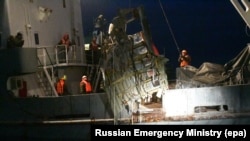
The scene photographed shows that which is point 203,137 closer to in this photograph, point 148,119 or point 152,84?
point 148,119

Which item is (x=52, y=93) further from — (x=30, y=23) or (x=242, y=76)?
(x=242, y=76)

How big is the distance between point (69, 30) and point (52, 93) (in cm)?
402

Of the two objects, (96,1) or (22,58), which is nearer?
(22,58)

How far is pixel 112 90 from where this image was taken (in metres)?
11.9

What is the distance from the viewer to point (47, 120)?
40.8 ft

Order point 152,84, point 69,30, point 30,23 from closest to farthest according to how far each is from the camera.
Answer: point 152,84 < point 30,23 < point 69,30

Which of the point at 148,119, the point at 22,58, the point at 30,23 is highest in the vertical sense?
the point at 30,23

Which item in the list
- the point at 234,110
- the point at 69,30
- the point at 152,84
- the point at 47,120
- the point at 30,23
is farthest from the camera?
the point at 69,30

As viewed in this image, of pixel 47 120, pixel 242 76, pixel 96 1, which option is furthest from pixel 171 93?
pixel 96 1

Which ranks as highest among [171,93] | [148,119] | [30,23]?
[30,23]

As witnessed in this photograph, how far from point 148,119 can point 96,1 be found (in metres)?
6.96

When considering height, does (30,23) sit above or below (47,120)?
above

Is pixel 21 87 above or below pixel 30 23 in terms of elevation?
below

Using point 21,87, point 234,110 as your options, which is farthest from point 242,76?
point 21,87
